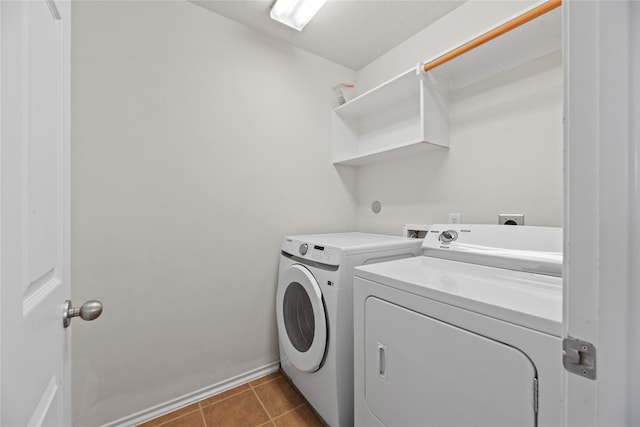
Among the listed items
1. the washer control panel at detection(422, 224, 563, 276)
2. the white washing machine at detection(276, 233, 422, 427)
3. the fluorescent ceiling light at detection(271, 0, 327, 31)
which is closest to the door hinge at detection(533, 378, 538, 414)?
the washer control panel at detection(422, 224, 563, 276)

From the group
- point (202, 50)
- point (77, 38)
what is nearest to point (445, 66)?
point (202, 50)

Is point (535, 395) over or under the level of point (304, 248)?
under

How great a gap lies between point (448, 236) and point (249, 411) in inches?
59.6

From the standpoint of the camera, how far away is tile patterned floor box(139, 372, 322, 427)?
1.40m

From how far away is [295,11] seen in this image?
1582mm

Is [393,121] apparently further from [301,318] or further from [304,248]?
[301,318]

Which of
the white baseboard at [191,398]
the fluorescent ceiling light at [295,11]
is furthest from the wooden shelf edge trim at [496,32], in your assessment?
the white baseboard at [191,398]

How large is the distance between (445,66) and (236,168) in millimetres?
1446

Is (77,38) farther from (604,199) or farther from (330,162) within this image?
(604,199)

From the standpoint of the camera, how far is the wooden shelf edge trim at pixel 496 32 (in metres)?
1.03

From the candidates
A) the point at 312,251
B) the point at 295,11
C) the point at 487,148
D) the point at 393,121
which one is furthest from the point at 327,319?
the point at 295,11

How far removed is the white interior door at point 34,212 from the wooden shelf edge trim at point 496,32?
1.57 meters

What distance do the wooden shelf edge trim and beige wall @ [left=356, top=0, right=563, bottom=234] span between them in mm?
288

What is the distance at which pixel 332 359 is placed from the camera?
127cm
